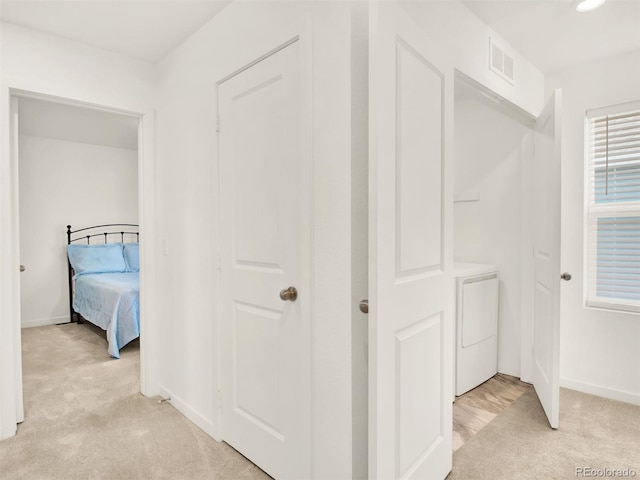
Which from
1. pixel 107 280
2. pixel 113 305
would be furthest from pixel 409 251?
pixel 107 280

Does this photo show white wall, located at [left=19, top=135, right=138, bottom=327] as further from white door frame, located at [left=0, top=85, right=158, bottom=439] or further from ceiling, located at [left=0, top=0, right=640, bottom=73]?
ceiling, located at [left=0, top=0, right=640, bottom=73]

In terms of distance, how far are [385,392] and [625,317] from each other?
2.26 m

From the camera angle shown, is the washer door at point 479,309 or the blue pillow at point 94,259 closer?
the washer door at point 479,309

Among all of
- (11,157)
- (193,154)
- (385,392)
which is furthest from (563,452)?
(11,157)

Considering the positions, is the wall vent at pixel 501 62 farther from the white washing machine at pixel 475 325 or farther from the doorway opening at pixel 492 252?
the white washing machine at pixel 475 325

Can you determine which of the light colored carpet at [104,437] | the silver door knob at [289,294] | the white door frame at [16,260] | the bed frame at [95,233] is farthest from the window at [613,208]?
the bed frame at [95,233]

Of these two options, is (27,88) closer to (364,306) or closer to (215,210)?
(215,210)

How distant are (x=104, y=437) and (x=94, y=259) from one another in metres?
3.29

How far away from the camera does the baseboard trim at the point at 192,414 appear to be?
2155 millimetres

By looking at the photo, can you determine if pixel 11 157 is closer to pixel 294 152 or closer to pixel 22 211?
pixel 294 152

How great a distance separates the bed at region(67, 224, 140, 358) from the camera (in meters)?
3.68

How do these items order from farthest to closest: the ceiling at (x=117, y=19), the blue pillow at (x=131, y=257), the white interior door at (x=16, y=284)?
the blue pillow at (x=131, y=257) < the white interior door at (x=16, y=284) < the ceiling at (x=117, y=19)

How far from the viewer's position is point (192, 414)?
2.35 meters

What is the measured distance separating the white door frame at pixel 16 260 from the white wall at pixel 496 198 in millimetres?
2491
